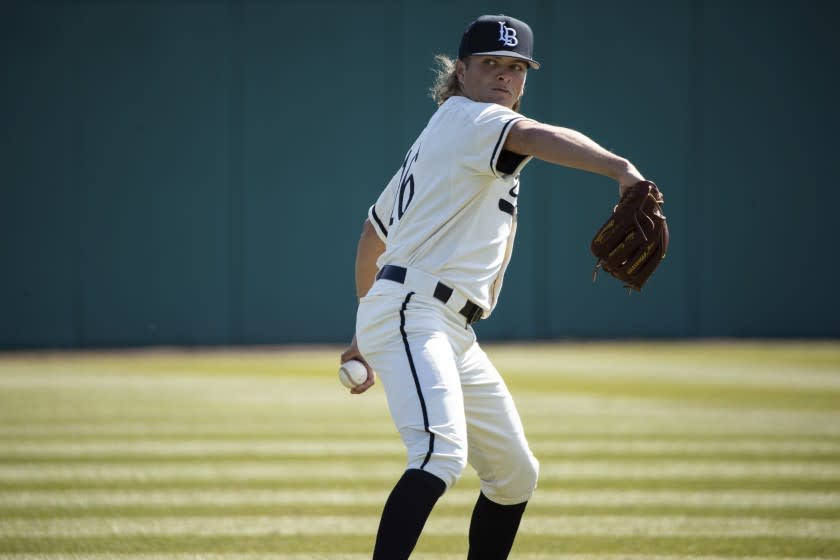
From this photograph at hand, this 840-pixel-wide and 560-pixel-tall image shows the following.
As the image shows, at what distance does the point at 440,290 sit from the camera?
3.69 meters

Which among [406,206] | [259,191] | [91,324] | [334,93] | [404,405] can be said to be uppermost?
[406,206]

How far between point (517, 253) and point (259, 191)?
4178mm

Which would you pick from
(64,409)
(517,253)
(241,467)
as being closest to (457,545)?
(241,467)

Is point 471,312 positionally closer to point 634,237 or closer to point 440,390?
point 440,390

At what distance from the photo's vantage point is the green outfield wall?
66.3ft

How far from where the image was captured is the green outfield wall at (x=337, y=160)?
20.2m

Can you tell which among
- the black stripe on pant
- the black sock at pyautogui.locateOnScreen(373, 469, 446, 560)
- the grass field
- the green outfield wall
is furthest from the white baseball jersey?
the green outfield wall

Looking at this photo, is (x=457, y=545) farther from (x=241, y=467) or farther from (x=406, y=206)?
(x=241, y=467)

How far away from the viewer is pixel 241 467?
24.7ft

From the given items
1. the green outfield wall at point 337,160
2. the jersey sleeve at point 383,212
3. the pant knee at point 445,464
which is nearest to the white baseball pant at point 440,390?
the pant knee at point 445,464

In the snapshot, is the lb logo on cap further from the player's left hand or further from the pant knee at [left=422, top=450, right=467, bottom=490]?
the pant knee at [left=422, top=450, right=467, bottom=490]

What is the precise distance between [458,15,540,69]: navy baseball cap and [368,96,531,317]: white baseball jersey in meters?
0.16

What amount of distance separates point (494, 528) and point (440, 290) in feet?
2.62

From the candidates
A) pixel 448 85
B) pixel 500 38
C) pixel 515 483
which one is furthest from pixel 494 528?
pixel 500 38
